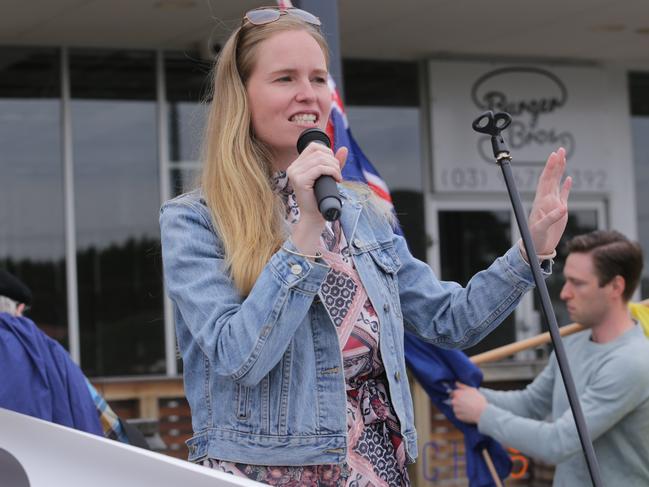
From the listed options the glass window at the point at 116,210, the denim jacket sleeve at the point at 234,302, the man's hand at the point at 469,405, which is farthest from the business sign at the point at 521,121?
the denim jacket sleeve at the point at 234,302

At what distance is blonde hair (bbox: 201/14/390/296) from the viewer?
216cm

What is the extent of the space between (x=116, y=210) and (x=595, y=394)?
24.9 feet

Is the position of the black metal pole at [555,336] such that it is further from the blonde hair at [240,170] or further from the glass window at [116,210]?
the glass window at [116,210]

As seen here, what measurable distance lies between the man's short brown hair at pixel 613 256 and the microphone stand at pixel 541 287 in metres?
2.11

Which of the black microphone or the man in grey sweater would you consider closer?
the black microphone

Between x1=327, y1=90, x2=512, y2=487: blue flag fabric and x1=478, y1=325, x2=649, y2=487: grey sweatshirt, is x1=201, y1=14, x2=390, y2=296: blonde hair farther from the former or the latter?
x1=327, y1=90, x2=512, y2=487: blue flag fabric

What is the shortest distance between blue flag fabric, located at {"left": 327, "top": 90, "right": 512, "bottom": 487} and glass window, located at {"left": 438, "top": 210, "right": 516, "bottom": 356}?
7432 millimetres

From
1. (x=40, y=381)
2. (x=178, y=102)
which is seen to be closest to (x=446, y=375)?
(x=40, y=381)

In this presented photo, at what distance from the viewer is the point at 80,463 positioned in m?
1.78

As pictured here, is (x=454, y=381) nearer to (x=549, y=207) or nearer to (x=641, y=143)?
(x=549, y=207)

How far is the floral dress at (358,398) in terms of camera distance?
2.18 meters

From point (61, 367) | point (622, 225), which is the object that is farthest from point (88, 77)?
point (61, 367)

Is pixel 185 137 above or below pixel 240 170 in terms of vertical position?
above

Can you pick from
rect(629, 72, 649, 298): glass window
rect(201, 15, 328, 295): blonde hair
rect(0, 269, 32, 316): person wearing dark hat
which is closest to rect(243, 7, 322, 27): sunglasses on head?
rect(201, 15, 328, 295): blonde hair
